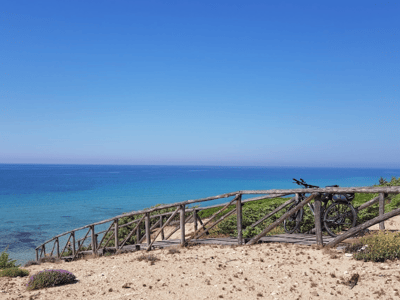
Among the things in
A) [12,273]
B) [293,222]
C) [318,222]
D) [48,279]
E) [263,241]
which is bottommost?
[12,273]

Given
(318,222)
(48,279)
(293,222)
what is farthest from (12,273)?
(293,222)

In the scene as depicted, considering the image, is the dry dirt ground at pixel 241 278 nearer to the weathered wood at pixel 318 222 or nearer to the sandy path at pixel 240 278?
the sandy path at pixel 240 278

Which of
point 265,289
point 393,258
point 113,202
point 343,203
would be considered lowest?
point 113,202

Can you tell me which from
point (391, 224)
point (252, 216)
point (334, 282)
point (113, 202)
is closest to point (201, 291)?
point (334, 282)

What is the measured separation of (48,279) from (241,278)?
15.6ft

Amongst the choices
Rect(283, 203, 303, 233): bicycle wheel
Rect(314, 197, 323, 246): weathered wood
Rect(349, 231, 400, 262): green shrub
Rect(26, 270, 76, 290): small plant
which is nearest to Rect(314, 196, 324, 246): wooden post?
Rect(314, 197, 323, 246): weathered wood

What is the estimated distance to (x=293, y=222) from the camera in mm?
10359

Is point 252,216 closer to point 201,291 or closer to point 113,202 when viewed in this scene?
point 201,291

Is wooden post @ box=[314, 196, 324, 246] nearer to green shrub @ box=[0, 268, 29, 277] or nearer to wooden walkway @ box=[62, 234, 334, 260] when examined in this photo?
wooden walkway @ box=[62, 234, 334, 260]

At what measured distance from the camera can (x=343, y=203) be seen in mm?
8344

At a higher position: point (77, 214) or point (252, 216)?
point (252, 216)

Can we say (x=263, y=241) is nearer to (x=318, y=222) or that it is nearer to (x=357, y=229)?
(x=318, y=222)

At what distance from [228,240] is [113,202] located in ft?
163

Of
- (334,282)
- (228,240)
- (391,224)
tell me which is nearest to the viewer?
(334,282)
